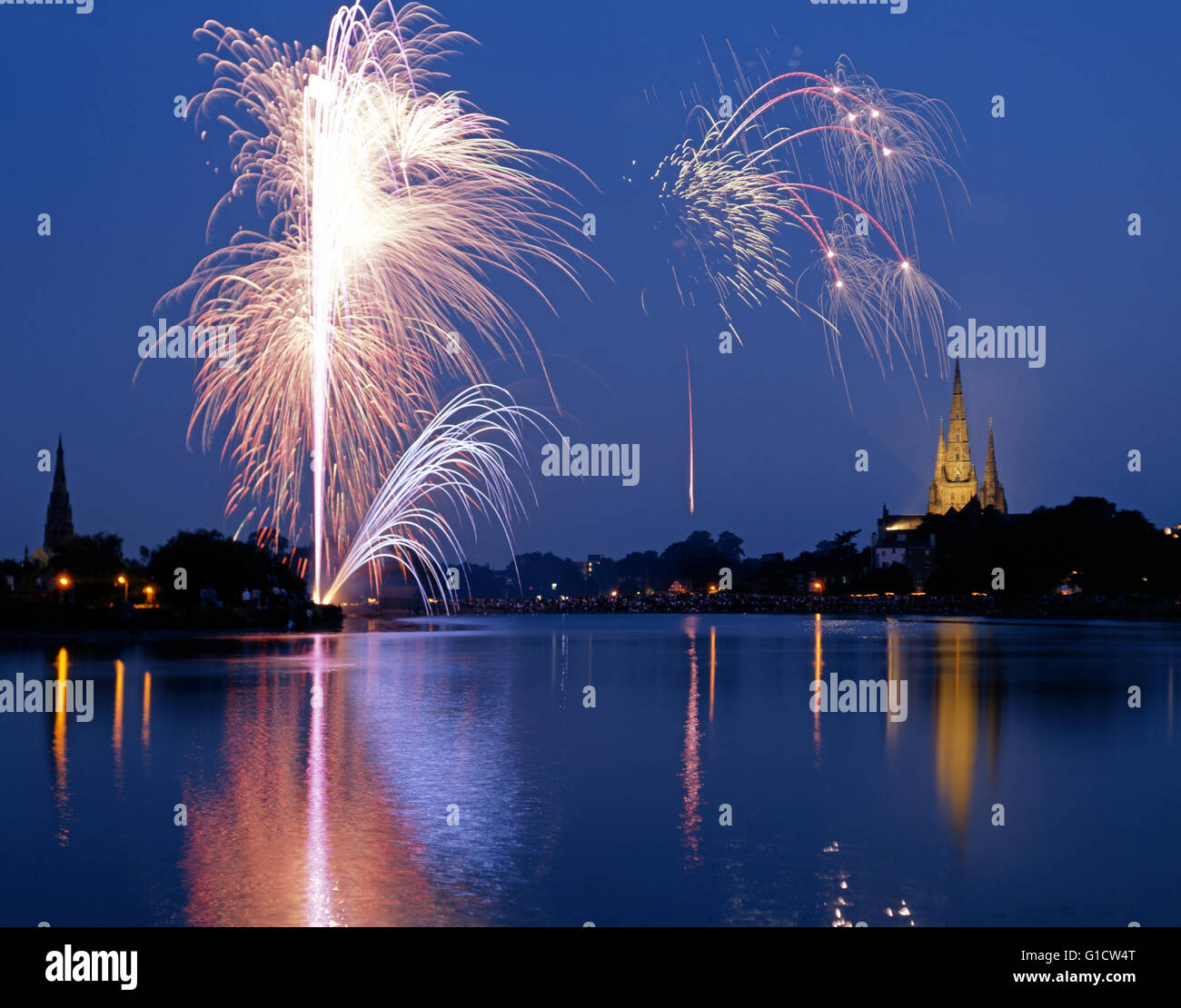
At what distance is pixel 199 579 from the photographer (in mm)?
66625

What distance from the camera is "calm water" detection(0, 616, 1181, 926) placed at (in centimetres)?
922

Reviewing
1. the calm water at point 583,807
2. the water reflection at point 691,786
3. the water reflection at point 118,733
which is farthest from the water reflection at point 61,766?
the water reflection at point 691,786

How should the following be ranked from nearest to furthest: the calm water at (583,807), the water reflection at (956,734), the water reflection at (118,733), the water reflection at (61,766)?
the calm water at (583,807) < the water reflection at (61,766) < the water reflection at (956,734) < the water reflection at (118,733)

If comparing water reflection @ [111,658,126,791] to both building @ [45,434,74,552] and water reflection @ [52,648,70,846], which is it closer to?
water reflection @ [52,648,70,846]

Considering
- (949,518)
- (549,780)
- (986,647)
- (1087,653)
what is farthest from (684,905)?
(949,518)

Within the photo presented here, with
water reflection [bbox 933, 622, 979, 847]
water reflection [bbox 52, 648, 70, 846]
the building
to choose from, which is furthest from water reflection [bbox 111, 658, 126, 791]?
the building

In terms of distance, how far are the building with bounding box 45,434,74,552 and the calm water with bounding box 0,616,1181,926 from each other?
5002 inches

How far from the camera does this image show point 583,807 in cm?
1298

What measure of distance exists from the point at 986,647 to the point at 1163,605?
196 feet

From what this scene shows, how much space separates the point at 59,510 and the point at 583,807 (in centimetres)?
14856

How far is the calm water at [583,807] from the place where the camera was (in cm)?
922

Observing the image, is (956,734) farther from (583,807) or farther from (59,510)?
(59,510)

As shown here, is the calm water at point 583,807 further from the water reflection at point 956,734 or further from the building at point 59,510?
the building at point 59,510

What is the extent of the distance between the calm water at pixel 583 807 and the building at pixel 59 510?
127 m
